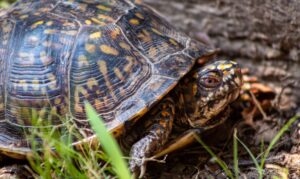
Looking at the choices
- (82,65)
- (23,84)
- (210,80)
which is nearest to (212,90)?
(210,80)

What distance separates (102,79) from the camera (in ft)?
7.89

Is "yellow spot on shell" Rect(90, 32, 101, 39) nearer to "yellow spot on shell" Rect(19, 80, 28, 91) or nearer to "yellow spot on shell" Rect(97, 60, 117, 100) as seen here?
"yellow spot on shell" Rect(97, 60, 117, 100)

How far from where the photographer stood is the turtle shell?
2.37 meters

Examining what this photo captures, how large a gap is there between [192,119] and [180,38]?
524 mm

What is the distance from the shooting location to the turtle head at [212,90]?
244 centimetres

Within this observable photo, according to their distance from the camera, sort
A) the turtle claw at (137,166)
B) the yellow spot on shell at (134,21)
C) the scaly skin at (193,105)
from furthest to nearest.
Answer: the yellow spot on shell at (134,21), the scaly skin at (193,105), the turtle claw at (137,166)

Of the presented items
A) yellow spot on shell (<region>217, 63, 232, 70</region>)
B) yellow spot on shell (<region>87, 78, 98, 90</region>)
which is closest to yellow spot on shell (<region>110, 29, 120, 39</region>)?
yellow spot on shell (<region>87, 78, 98, 90</region>)

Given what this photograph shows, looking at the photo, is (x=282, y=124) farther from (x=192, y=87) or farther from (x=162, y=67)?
(x=162, y=67)

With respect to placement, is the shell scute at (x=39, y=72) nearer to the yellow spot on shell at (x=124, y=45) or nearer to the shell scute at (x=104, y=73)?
the shell scute at (x=104, y=73)

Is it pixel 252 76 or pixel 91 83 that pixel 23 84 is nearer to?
pixel 91 83

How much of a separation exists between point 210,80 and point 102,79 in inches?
23.8

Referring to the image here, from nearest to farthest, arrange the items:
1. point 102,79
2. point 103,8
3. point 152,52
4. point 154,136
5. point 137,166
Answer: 1. point 137,166
2. point 154,136
3. point 102,79
4. point 152,52
5. point 103,8

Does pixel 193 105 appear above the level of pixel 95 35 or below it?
below

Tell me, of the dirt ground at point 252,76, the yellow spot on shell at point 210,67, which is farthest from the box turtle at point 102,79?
the dirt ground at point 252,76
